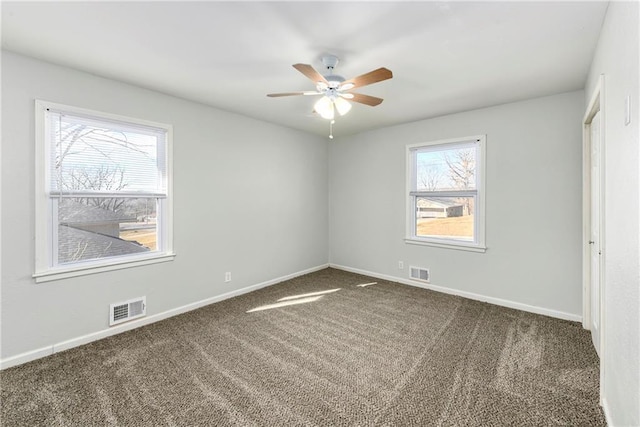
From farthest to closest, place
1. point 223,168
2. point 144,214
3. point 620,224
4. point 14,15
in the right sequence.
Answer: point 223,168 → point 144,214 → point 14,15 → point 620,224

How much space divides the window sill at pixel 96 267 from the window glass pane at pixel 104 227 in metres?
0.10

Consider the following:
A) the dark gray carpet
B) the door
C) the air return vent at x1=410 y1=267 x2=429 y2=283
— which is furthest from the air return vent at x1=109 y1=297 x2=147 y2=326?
the door

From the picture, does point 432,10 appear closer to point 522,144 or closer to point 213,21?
point 213,21

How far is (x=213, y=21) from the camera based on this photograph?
6.18 feet

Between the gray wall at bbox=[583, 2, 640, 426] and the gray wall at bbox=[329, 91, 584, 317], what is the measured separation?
1.47 metres

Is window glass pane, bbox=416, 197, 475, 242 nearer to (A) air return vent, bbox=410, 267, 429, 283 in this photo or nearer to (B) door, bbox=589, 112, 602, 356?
(A) air return vent, bbox=410, 267, 429, 283

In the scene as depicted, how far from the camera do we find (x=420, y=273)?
4.26m

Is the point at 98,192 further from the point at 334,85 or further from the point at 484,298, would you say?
the point at 484,298

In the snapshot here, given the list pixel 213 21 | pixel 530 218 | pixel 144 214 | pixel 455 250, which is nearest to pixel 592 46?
pixel 530 218

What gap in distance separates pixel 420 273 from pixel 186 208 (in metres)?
3.38

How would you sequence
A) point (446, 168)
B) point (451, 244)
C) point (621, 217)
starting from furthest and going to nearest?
1. point (446, 168)
2. point (451, 244)
3. point (621, 217)

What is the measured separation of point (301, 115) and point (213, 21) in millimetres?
2152

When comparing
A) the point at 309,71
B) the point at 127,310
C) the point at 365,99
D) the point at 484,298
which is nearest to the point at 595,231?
the point at 484,298

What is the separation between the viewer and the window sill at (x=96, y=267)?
7.98 ft
